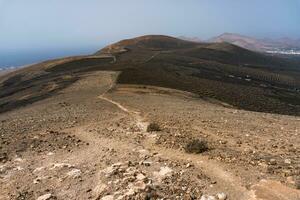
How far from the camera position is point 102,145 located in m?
15.1

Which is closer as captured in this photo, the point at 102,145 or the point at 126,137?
the point at 102,145

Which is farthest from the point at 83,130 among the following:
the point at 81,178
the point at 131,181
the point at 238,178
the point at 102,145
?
the point at 238,178

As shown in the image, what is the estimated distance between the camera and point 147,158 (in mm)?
12977

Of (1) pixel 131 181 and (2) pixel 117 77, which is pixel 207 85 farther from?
(1) pixel 131 181

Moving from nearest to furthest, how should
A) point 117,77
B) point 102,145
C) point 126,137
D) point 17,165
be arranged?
point 17,165 → point 102,145 → point 126,137 → point 117,77

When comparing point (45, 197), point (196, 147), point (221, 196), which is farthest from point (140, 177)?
point (196, 147)

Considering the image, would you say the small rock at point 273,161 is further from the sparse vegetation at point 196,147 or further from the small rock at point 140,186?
the small rock at point 140,186

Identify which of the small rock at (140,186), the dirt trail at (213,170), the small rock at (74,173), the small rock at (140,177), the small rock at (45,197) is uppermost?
the small rock at (140,177)

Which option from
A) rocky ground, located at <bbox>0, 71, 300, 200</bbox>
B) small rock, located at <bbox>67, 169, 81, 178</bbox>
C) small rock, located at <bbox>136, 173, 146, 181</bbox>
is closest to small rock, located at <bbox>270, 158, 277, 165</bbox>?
rocky ground, located at <bbox>0, 71, 300, 200</bbox>

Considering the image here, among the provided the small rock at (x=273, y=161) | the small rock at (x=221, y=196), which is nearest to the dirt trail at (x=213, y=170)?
the small rock at (x=221, y=196)

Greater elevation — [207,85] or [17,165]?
[17,165]

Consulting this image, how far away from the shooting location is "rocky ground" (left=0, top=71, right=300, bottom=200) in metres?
10.5

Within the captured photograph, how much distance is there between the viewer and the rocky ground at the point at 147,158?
414 inches

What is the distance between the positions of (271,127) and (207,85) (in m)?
34.5
